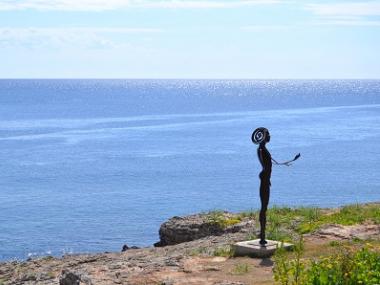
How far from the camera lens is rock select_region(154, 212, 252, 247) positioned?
28016 mm

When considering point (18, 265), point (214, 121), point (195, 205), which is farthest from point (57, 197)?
point (214, 121)

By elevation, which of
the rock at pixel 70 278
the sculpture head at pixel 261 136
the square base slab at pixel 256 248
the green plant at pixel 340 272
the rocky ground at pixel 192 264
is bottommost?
the rock at pixel 70 278

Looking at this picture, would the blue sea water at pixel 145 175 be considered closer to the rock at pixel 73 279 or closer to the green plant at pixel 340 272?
the rock at pixel 73 279

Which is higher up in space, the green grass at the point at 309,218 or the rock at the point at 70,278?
the green grass at the point at 309,218

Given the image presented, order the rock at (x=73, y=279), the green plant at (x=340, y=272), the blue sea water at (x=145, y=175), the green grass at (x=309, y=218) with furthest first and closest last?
the blue sea water at (x=145, y=175) < the green grass at (x=309, y=218) < the rock at (x=73, y=279) < the green plant at (x=340, y=272)

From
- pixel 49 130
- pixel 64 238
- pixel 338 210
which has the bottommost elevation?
pixel 64 238

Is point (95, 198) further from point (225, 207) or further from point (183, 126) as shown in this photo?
point (183, 126)

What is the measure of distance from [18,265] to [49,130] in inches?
3812

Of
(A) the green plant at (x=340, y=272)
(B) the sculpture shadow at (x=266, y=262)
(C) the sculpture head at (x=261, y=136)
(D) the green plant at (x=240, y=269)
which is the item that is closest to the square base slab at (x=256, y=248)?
(B) the sculpture shadow at (x=266, y=262)

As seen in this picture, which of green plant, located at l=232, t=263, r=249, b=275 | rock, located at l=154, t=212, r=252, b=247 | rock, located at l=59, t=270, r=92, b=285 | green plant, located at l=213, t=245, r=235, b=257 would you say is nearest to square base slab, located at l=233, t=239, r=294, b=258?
green plant, located at l=213, t=245, r=235, b=257

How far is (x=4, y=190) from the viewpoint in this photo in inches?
2766

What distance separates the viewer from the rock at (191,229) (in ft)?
91.9

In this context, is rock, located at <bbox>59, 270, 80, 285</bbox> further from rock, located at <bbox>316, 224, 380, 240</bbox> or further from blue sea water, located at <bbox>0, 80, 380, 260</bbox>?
blue sea water, located at <bbox>0, 80, 380, 260</bbox>

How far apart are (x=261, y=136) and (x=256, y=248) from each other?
124 inches
